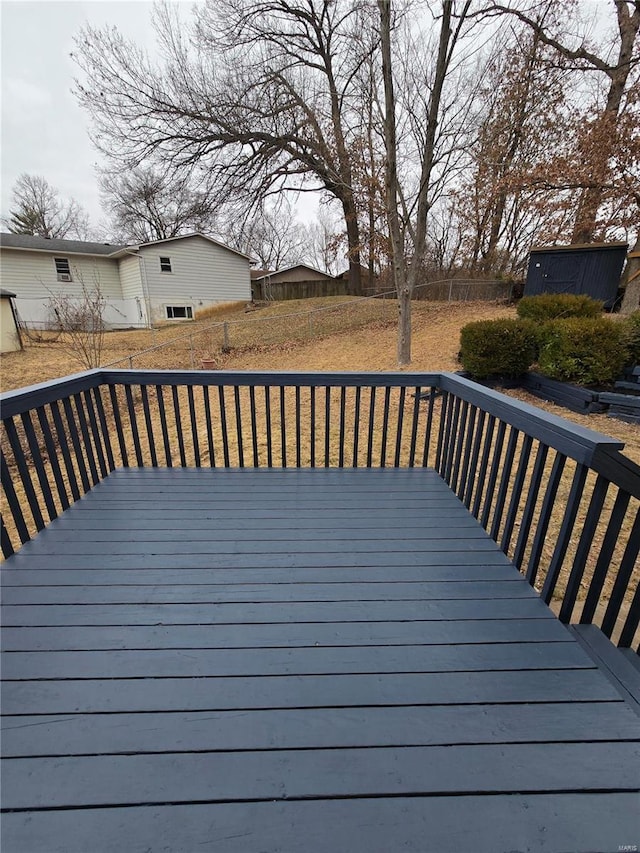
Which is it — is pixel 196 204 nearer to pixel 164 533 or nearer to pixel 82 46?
pixel 82 46

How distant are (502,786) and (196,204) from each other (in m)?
14.6

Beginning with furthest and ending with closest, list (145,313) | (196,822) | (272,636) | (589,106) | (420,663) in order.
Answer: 1. (145,313)
2. (589,106)
3. (272,636)
4. (420,663)
5. (196,822)

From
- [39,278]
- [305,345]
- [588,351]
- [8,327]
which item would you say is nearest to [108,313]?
[39,278]

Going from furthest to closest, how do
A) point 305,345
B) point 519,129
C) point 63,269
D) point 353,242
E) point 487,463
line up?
point 63,269
point 353,242
point 305,345
point 519,129
point 487,463

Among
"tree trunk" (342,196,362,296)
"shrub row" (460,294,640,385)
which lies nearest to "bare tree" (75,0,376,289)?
"tree trunk" (342,196,362,296)

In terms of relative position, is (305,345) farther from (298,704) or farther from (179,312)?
(298,704)

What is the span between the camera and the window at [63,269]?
52.3ft

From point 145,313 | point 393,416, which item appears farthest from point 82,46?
point 393,416

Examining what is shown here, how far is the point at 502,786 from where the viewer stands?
3.18 ft

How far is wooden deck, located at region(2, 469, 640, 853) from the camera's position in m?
0.90

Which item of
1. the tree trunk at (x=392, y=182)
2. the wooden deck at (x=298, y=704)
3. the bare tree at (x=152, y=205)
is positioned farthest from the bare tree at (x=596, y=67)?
the wooden deck at (x=298, y=704)

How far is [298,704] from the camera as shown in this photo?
116 centimetres

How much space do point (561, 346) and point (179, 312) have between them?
51.4 feet

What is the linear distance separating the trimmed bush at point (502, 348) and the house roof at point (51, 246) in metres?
16.0
